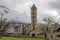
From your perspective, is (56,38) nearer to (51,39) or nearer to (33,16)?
(51,39)

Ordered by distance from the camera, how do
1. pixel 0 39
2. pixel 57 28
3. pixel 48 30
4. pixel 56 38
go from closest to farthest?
pixel 0 39 → pixel 56 38 → pixel 48 30 → pixel 57 28

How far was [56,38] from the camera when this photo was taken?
20.1 meters

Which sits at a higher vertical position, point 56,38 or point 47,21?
point 47,21

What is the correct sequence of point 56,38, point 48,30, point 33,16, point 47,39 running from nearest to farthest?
point 47,39 → point 56,38 → point 48,30 → point 33,16

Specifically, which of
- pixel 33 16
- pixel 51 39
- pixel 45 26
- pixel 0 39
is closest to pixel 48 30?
pixel 45 26

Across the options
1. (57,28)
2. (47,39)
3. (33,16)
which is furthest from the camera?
(33,16)

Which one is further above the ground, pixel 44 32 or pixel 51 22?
pixel 51 22

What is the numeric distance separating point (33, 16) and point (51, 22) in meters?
13.7

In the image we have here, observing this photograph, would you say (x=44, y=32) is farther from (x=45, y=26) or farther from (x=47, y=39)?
(x=47, y=39)

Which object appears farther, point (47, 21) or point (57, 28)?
point (57, 28)

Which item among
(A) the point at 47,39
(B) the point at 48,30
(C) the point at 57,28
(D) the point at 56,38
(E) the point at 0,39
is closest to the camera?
(E) the point at 0,39

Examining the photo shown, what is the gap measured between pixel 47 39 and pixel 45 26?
151 inches

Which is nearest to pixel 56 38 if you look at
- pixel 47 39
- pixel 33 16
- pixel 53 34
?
pixel 53 34

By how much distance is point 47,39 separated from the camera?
18.2m
